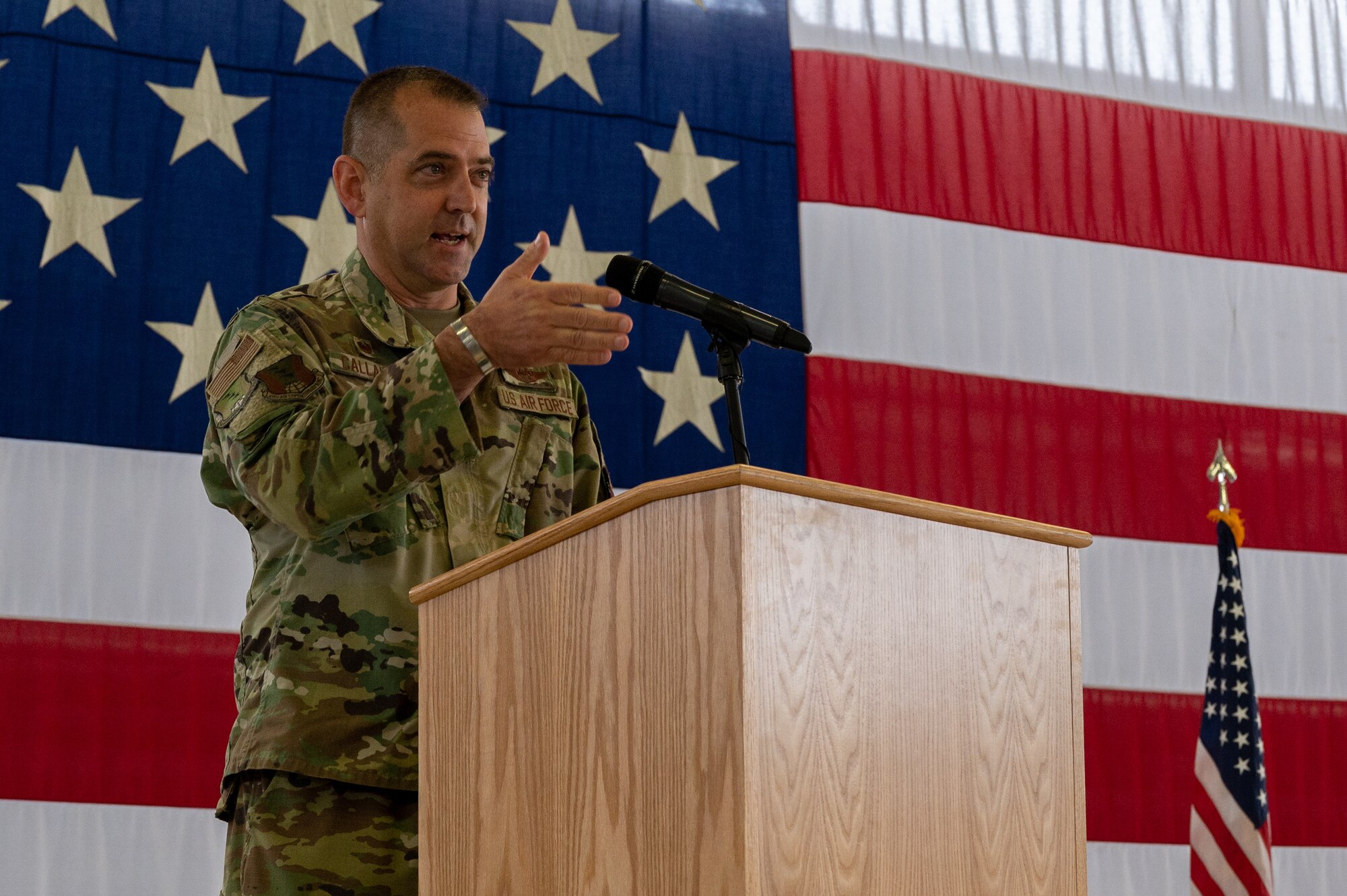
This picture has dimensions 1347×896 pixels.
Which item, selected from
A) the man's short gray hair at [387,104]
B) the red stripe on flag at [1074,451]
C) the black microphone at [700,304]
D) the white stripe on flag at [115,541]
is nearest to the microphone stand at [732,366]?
the black microphone at [700,304]

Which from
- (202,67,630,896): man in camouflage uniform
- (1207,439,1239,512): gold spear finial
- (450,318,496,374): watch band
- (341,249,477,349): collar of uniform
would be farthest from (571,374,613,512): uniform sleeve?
(1207,439,1239,512): gold spear finial

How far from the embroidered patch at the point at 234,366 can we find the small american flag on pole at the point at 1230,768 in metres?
2.33

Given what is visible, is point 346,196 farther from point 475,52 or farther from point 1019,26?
point 1019,26

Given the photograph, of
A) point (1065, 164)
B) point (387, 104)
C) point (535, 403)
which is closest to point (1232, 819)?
point (1065, 164)

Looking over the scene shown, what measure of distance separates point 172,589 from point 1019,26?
2.45m

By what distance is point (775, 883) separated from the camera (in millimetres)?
937

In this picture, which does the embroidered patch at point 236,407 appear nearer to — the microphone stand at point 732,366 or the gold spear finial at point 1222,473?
the microphone stand at point 732,366

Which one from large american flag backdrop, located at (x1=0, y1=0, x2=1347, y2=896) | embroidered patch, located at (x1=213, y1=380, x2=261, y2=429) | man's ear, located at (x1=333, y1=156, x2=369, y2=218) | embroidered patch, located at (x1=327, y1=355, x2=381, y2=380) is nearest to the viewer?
embroidered patch, located at (x1=213, y1=380, x2=261, y2=429)

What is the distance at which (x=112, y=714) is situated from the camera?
269 cm

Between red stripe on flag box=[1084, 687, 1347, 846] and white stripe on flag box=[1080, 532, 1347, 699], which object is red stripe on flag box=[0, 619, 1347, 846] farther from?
white stripe on flag box=[1080, 532, 1347, 699]

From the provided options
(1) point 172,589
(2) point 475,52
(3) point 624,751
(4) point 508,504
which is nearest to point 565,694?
(3) point 624,751

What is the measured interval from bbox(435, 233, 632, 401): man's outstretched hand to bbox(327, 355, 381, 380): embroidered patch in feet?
1.03

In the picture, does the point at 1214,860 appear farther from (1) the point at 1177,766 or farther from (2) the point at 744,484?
(2) the point at 744,484

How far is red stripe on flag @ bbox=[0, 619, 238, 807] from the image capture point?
8.64 feet
